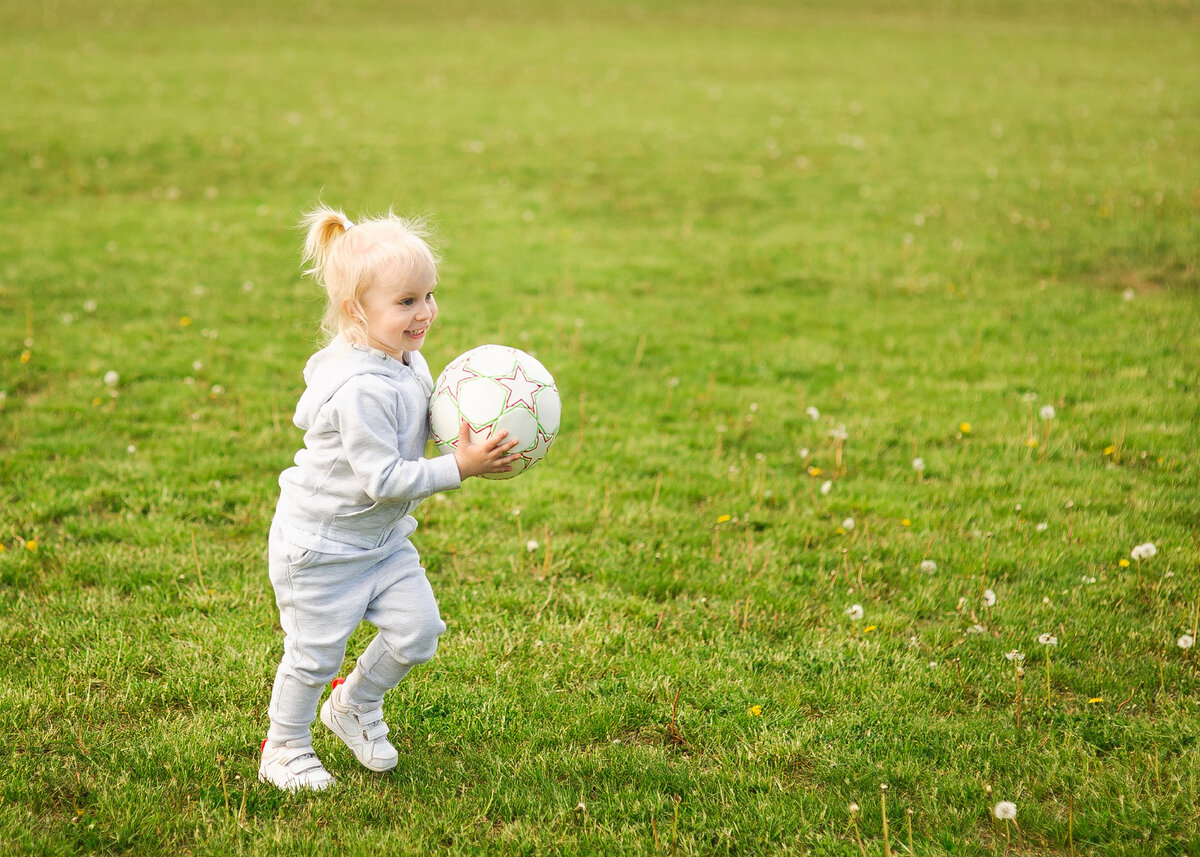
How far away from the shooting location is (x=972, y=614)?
5387mm

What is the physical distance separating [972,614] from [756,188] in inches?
426

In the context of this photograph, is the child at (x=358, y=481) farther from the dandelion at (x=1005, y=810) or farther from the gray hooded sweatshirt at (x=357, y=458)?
the dandelion at (x=1005, y=810)

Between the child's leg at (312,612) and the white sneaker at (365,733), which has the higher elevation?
the child's leg at (312,612)

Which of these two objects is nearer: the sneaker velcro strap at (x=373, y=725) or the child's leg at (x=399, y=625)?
the child's leg at (x=399, y=625)

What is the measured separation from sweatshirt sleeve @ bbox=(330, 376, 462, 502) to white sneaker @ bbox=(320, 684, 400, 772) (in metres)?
1.04

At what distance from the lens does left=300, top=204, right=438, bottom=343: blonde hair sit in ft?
12.5

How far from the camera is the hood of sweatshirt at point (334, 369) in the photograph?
12.3ft

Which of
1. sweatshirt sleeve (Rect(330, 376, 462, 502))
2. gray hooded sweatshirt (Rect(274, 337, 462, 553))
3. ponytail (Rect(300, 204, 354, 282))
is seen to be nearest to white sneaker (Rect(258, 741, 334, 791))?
gray hooded sweatshirt (Rect(274, 337, 462, 553))

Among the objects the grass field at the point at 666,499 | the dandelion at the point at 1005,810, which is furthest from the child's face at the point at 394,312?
the dandelion at the point at 1005,810

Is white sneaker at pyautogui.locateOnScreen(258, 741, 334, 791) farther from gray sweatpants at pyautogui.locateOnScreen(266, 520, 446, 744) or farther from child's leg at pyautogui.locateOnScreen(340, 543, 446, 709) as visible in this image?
child's leg at pyautogui.locateOnScreen(340, 543, 446, 709)

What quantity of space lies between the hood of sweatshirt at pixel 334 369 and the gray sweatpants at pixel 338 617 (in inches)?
20.9

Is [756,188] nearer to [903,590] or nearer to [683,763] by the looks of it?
[903,590]

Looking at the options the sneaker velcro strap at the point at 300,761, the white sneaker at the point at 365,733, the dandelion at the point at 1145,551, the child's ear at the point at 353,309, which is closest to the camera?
the child's ear at the point at 353,309

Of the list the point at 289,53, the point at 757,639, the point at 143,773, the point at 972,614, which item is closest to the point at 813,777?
the point at 757,639
